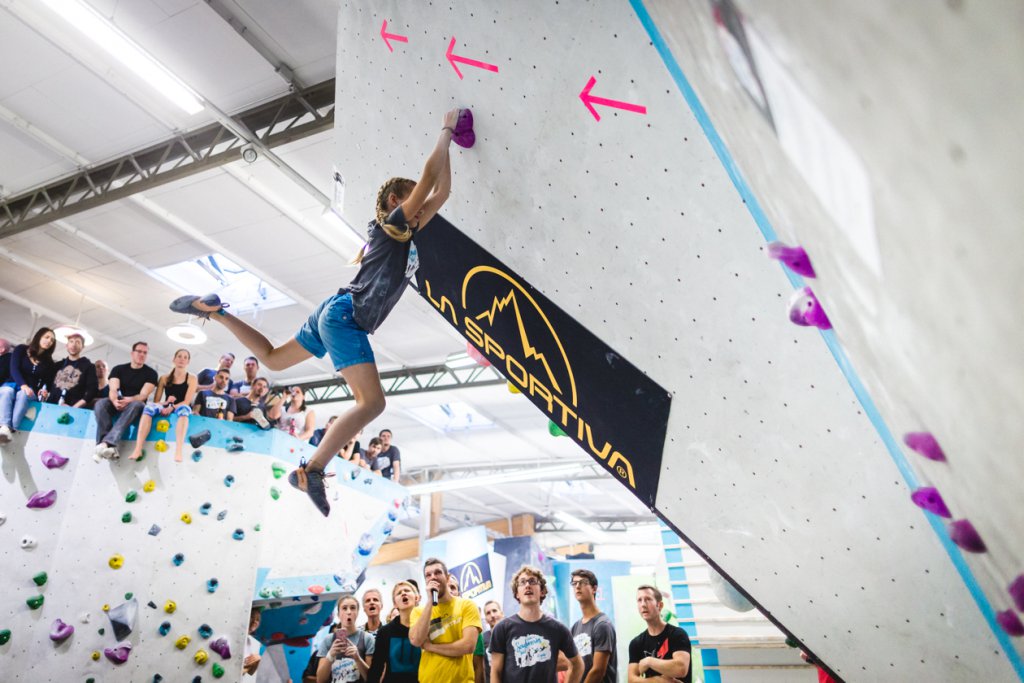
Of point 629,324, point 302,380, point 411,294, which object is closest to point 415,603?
point 629,324

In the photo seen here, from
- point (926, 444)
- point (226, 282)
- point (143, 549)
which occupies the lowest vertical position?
point (926, 444)

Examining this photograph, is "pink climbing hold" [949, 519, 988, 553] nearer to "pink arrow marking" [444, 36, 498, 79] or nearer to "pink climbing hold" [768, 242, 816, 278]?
"pink climbing hold" [768, 242, 816, 278]

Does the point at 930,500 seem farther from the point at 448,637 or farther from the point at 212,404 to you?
the point at 212,404

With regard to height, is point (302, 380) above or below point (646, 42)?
above

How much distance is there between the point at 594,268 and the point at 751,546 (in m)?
0.95

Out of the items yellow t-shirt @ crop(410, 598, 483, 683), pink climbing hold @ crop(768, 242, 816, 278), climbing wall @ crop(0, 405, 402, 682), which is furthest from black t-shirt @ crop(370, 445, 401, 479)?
pink climbing hold @ crop(768, 242, 816, 278)

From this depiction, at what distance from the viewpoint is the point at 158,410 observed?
5.19 metres

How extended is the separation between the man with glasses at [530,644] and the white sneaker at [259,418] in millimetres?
3282

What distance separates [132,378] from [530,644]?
13.2ft

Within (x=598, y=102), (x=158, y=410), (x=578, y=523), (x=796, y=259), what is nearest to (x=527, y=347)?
(x=598, y=102)

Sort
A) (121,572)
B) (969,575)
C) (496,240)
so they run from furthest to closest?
(121,572)
(496,240)
(969,575)

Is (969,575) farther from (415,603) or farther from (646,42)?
(415,603)

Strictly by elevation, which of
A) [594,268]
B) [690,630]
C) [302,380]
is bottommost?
[690,630]

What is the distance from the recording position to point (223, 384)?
5.94 m
